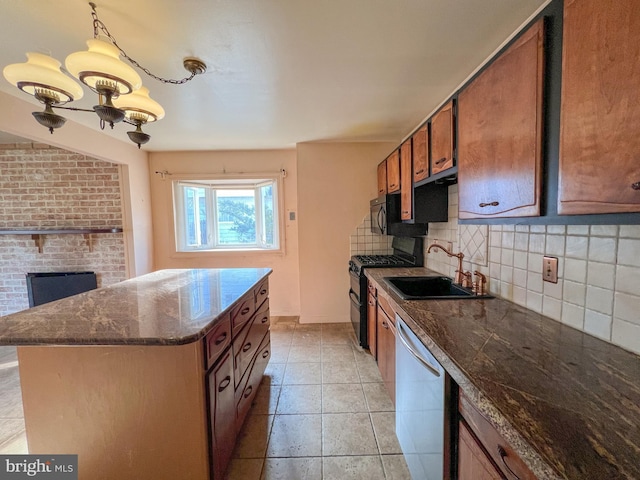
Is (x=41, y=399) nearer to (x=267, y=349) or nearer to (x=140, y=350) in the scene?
(x=140, y=350)

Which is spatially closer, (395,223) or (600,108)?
(600,108)

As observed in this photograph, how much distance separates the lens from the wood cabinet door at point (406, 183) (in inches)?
86.2

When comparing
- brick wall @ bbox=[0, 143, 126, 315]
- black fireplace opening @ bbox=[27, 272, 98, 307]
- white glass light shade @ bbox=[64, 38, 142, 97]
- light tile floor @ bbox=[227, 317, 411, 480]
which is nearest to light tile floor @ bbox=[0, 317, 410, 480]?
light tile floor @ bbox=[227, 317, 411, 480]

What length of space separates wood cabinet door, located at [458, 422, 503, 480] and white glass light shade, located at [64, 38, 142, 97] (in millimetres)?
2056

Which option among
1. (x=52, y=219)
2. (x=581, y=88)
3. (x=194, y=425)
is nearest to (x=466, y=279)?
(x=581, y=88)

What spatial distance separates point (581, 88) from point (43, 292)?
16.8 feet

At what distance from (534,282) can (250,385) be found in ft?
6.14

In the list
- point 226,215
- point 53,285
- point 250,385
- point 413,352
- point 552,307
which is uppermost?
point 226,215

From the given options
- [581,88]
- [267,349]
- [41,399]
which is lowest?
[267,349]

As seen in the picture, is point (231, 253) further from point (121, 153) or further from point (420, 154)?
point (420, 154)

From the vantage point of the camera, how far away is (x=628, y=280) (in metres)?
Result: 0.90

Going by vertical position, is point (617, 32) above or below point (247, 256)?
above

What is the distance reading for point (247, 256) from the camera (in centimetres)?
383

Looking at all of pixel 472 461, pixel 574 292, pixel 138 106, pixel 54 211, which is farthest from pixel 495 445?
pixel 54 211
